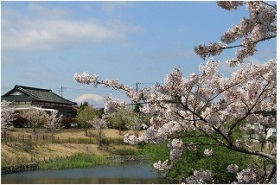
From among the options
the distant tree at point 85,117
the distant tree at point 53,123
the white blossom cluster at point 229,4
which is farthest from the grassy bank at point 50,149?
the white blossom cluster at point 229,4

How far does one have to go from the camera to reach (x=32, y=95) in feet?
135

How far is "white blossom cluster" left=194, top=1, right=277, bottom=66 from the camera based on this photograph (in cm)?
327

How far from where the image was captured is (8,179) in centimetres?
1805

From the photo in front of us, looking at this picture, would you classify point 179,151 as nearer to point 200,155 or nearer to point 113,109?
point 113,109

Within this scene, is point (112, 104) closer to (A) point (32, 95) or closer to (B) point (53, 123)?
(B) point (53, 123)

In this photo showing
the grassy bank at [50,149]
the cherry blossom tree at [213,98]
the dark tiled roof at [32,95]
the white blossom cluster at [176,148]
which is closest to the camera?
the cherry blossom tree at [213,98]

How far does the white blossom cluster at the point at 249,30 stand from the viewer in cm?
327

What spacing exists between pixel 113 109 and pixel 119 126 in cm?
3584

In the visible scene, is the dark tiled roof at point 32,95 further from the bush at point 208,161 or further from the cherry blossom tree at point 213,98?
the cherry blossom tree at point 213,98

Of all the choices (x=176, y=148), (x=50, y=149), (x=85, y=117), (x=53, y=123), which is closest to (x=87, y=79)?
(x=176, y=148)

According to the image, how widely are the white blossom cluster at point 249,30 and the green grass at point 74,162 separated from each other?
20.0m

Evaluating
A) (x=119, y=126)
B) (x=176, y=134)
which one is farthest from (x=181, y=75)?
(x=119, y=126)

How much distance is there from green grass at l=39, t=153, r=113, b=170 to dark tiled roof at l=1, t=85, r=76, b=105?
1557 cm

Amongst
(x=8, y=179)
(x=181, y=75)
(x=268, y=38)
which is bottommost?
(x=8, y=179)
